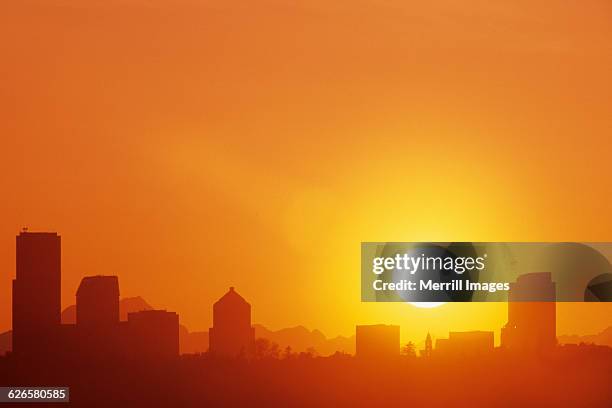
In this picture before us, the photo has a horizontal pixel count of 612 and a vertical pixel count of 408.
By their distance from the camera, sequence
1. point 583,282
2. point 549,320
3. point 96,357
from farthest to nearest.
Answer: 1. point 549,320
2. point 96,357
3. point 583,282

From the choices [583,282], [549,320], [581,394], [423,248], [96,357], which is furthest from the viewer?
[549,320]

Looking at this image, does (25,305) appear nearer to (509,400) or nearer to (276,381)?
(276,381)

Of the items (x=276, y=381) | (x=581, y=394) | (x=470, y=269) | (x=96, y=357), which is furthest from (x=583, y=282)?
(x=96, y=357)

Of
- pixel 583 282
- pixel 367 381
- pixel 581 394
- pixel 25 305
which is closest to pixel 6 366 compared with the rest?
pixel 25 305

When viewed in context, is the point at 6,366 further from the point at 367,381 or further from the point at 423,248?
the point at 423,248

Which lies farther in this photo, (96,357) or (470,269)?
(96,357)

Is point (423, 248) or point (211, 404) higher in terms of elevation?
point (423, 248)
